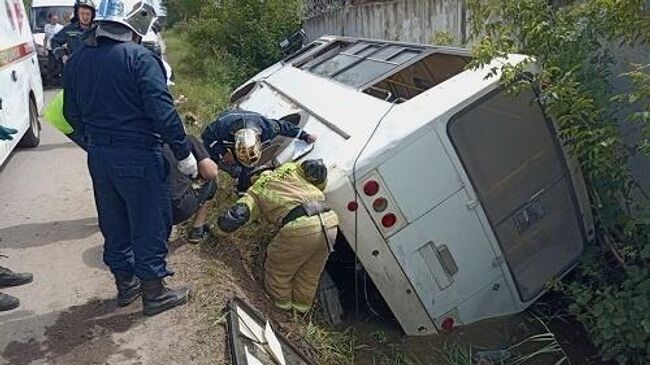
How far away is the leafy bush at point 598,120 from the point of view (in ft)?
11.6

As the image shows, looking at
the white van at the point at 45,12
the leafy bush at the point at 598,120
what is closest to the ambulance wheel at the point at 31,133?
the leafy bush at the point at 598,120

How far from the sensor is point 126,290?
12.3 feet

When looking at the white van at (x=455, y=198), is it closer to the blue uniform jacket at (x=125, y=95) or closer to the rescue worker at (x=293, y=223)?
the rescue worker at (x=293, y=223)

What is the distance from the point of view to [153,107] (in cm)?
318

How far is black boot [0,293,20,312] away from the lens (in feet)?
12.3

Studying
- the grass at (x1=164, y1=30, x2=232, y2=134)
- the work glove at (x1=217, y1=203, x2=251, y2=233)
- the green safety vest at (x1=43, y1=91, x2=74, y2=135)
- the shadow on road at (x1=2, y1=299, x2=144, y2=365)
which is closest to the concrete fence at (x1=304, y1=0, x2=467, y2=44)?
the grass at (x1=164, y1=30, x2=232, y2=134)

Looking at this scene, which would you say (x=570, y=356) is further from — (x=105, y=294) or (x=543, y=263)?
(x=105, y=294)

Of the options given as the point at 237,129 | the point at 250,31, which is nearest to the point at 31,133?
the point at 237,129

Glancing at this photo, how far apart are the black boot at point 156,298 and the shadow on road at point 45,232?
1.57 metres

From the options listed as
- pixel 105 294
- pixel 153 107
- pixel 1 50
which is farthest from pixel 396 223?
pixel 1 50

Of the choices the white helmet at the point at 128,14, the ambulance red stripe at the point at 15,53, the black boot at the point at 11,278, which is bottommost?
the black boot at the point at 11,278

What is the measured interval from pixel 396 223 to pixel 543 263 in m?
1.17

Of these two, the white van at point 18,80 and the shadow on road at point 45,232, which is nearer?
the shadow on road at point 45,232

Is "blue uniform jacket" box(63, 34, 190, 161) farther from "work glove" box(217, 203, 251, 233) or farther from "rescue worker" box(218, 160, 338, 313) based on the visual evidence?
"rescue worker" box(218, 160, 338, 313)
